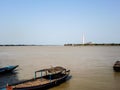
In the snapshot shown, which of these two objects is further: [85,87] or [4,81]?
[4,81]

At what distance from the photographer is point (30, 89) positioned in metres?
14.8

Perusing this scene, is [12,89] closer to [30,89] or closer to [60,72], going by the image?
[30,89]

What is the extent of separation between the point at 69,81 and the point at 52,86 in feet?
10.1

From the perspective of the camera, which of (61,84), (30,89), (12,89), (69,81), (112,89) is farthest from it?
(69,81)

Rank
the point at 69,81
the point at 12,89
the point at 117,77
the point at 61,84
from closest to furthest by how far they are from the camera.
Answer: the point at 12,89 → the point at 61,84 → the point at 69,81 → the point at 117,77

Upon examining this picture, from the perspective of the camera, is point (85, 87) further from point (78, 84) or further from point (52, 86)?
point (52, 86)

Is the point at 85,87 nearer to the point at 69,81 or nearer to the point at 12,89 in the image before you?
the point at 69,81

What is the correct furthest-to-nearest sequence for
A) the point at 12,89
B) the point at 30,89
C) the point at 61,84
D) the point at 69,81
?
the point at 69,81
the point at 61,84
the point at 30,89
the point at 12,89

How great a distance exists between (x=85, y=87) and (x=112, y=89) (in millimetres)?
2219

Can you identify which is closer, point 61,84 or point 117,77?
point 61,84

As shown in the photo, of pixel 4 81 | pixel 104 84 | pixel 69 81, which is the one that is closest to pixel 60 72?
pixel 69 81

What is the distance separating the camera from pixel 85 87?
17.3 m

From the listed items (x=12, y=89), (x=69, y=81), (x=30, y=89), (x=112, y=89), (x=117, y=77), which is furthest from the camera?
(x=117, y=77)

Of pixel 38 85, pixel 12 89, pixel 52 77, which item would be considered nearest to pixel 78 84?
pixel 52 77
